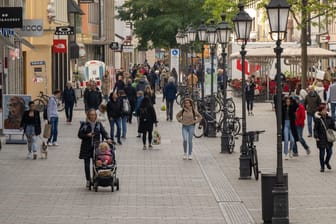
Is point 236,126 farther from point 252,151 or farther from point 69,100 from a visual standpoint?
point 252,151

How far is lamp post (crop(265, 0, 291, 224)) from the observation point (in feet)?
55.2

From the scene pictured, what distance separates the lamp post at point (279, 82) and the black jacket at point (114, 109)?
16634mm

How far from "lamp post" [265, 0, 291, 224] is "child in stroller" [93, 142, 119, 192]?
490 cm

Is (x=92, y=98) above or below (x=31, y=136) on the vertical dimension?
above

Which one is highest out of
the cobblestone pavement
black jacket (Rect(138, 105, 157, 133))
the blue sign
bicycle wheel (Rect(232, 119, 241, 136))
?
the blue sign

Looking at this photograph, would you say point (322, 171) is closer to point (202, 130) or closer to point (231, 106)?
point (202, 130)

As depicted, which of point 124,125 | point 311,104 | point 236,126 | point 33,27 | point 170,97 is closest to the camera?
point 124,125

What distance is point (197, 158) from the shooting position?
96.9 feet

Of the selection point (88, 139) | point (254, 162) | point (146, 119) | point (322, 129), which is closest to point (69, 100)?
point (146, 119)

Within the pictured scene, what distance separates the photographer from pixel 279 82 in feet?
57.1

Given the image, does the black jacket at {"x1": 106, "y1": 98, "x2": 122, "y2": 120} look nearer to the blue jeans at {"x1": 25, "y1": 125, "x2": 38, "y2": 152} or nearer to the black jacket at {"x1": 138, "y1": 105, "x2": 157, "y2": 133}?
the black jacket at {"x1": 138, "y1": 105, "x2": 157, "y2": 133}

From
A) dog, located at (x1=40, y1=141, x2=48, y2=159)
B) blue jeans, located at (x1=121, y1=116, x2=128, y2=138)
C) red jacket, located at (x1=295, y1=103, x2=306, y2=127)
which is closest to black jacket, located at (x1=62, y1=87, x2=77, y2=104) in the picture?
blue jeans, located at (x1=121, y1=116, x2=128, y2=138)

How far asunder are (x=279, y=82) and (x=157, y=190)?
538 centimetres

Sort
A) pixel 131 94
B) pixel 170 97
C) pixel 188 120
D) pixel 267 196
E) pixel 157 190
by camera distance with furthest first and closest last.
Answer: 1. pixel 170 97
2. pixel 131 94
3. pixel 188 120
4. pixel 157 190
5. pixel 267 196
